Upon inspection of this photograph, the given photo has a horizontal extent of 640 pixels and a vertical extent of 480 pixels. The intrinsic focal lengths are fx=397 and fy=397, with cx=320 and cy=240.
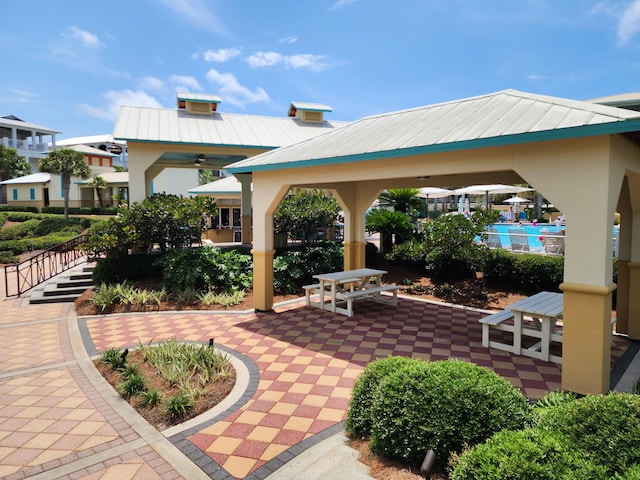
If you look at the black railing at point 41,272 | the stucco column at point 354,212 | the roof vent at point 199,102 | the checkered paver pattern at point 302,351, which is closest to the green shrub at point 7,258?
the black railing at point 41,272

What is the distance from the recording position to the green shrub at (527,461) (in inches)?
96.2

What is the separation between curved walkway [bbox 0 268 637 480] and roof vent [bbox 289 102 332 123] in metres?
10.4

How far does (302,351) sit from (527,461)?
15.5ft

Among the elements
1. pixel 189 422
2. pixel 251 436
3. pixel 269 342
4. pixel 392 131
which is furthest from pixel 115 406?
pixel 392 131

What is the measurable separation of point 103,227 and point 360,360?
884cm

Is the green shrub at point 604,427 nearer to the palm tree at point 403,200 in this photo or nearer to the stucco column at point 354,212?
the stucco column at point 354,212

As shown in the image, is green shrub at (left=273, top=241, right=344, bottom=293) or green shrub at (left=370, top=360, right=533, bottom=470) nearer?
green shrub at (left=370, top=360, right=533, bottom=470)

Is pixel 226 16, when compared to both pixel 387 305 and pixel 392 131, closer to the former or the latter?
pixel 392 131

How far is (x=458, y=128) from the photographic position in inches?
241

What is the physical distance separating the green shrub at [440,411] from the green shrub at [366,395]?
1.04 ft

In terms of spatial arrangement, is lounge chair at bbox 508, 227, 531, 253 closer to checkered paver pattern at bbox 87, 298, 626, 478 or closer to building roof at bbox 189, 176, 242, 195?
checkered paver pattern at bbox 87, 298, 626, 478

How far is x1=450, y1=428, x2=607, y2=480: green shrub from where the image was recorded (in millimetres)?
2443

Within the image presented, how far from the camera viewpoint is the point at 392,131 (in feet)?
24.8

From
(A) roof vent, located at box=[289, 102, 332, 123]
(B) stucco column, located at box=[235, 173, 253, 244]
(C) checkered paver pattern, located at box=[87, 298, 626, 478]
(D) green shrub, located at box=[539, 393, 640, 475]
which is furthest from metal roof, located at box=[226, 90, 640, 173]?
(A) roof vent, located at box=[289, 102, 332, 123]
